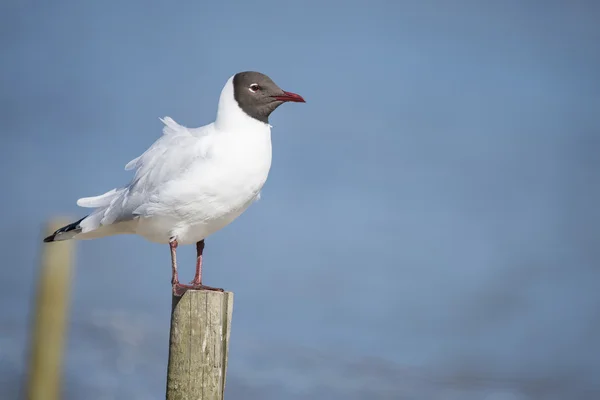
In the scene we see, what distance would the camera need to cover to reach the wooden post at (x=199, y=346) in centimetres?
560

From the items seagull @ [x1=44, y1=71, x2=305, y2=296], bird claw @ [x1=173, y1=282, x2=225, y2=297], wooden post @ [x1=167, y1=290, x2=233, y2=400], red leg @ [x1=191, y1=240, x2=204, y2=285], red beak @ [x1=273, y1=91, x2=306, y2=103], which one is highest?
red beak @ [x1=273, y1=91, x2=306, y2=103]

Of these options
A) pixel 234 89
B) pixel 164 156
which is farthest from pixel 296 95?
pixel 164 156

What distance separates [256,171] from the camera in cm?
609

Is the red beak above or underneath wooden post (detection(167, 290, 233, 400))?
above

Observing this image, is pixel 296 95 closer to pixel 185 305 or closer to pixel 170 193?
pixel 170 193

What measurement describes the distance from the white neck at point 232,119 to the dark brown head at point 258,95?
38 mm

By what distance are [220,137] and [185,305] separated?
53.0 inches

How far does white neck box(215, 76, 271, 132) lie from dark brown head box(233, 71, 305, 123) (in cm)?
4

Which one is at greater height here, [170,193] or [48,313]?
[170,193]

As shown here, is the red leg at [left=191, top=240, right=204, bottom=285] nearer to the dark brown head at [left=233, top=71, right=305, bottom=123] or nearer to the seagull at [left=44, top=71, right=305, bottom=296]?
the seagull at [left=44, top=71, right=305, bottom=296]

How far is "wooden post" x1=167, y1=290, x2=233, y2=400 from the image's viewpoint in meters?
5.60

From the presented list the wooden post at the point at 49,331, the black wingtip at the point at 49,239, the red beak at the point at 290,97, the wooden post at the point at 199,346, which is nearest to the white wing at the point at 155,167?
the black wingtip at the point at 49,239

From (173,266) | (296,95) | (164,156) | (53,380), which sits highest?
(296,95)

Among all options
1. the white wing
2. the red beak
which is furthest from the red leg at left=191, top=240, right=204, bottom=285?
the red beak
